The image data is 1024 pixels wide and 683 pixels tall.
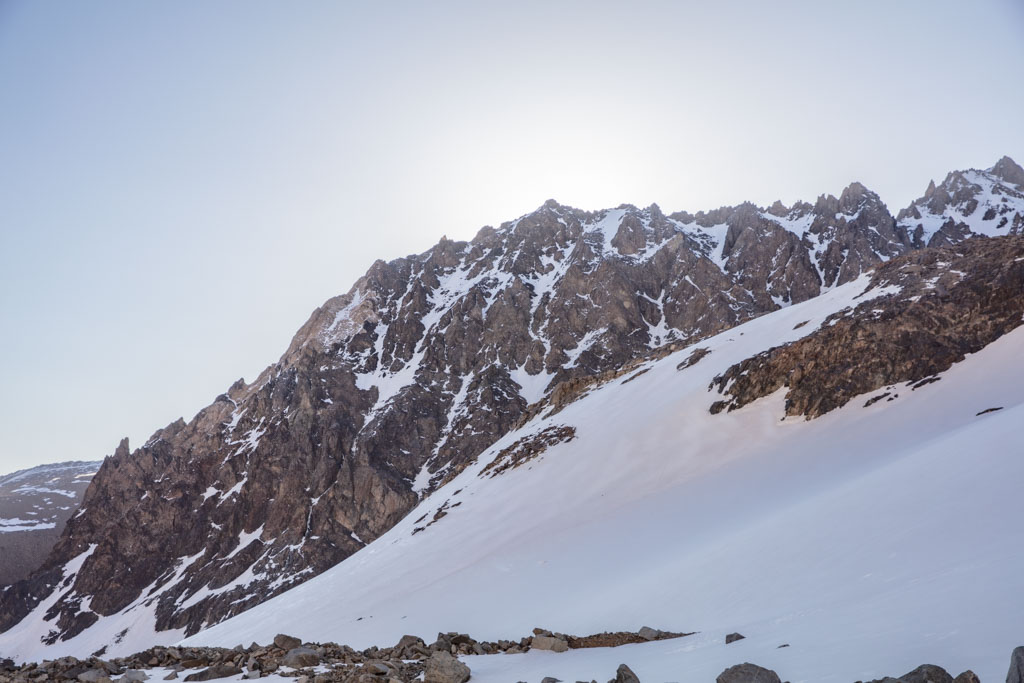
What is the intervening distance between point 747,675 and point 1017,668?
2.74 m

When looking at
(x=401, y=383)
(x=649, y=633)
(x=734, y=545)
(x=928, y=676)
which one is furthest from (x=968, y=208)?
(x=928, y=676)

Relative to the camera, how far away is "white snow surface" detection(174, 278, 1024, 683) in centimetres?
792

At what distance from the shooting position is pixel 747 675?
6785 millimetres

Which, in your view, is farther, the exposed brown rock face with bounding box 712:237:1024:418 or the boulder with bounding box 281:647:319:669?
the exposed brown rock face with bounding box 712:237:1024:418

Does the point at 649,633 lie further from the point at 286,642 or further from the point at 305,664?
the point at 286,642

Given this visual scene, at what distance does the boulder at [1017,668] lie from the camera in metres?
4.93

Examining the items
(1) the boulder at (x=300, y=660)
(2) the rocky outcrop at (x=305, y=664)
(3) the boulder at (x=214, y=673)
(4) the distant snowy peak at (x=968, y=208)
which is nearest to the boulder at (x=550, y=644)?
(2) the rocky outcrop at (x=305, y=664)

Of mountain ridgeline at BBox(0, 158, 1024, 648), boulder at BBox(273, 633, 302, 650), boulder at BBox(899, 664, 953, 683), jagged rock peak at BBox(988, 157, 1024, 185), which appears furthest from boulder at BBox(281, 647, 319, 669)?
jagged rock peak at BBox(988, 157, 1024, 185)

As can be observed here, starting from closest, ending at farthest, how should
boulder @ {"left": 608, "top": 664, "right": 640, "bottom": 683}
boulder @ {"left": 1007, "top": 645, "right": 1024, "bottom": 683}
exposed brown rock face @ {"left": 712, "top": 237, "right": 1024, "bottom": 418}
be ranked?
boulder @ {"left": 1007, "top": 645, "right": 1024, "bottom": 683} → boulder @ {"left": 608, "top": 664, "right": 640, "bottom": 683} → exposed brown rock face @ {"left": 712, "top": 237, "right": 1024, "bottom": 418}

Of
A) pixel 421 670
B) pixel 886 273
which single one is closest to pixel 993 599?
pixel 421 670

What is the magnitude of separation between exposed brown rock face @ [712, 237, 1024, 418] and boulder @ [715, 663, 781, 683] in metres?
30.2

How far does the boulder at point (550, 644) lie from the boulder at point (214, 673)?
253 inches

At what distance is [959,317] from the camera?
33.7m

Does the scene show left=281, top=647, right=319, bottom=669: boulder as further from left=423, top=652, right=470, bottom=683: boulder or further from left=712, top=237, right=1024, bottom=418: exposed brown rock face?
left=712, top=237, right=1024, bottom=418: exposed brown rock face
